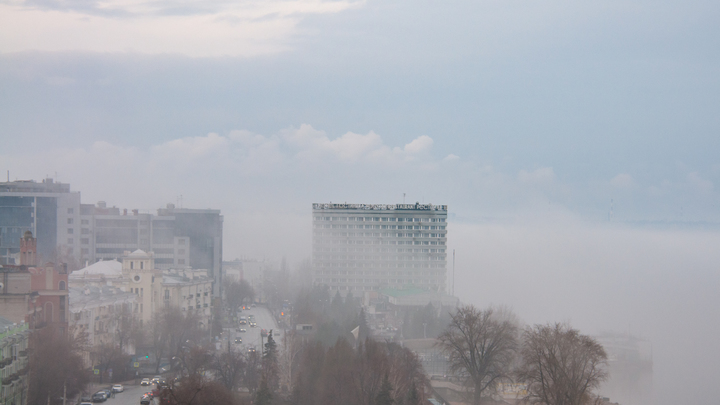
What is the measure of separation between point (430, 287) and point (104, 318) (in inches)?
1728

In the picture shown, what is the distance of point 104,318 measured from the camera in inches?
1839

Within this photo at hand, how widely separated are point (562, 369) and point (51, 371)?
1760 centimetres

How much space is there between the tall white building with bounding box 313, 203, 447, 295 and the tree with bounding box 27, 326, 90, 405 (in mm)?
54915

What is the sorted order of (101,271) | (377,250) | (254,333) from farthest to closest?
(377,250)
(101,271)
(254,333)

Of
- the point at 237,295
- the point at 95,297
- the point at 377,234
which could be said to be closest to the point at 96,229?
the point at 237,295

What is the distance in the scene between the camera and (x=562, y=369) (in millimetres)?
24266

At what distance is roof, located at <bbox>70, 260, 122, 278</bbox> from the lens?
56.7m

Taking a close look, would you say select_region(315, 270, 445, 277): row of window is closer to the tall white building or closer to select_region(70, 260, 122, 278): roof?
the tall white building

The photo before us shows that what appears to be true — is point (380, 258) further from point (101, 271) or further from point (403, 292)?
Result: point (101, 271)

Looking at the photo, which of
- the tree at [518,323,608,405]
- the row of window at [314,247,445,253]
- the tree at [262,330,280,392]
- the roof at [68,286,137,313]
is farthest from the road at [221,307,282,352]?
the tree at [518,323,608,405]

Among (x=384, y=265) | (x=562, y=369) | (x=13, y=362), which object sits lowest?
→ (x=13, y=362)

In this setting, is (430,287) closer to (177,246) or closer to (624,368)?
(177,246)

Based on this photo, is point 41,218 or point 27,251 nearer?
point 27,251

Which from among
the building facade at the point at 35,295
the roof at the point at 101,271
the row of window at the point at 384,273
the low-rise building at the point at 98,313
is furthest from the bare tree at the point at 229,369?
the row of window at the point at 384,273
